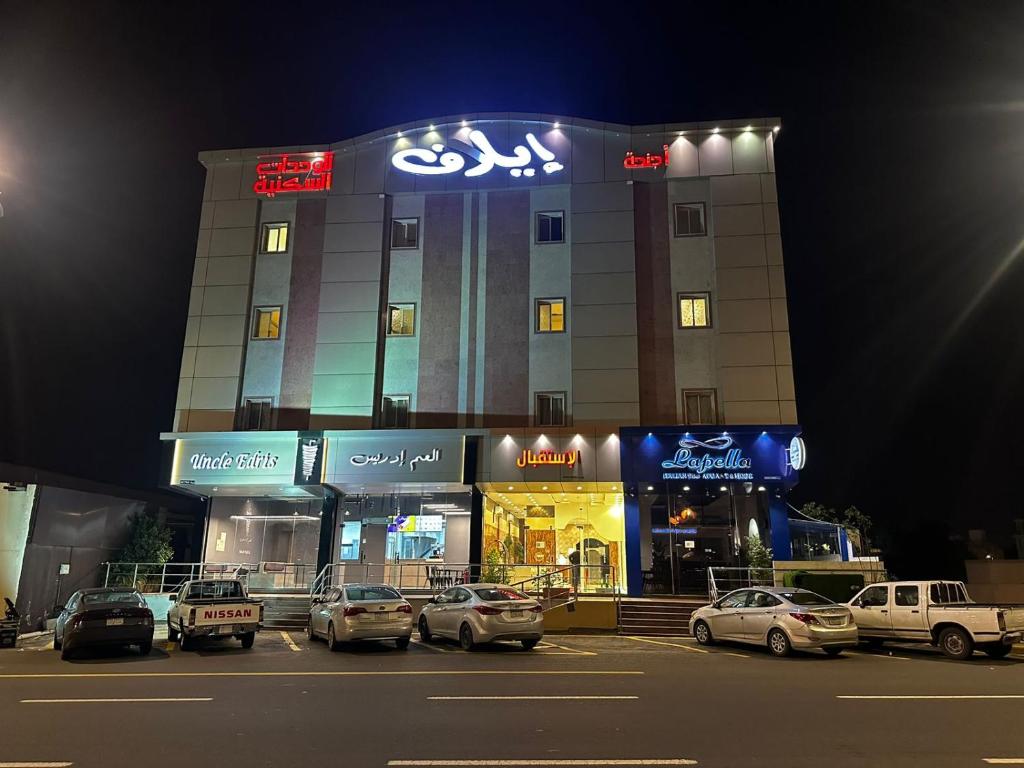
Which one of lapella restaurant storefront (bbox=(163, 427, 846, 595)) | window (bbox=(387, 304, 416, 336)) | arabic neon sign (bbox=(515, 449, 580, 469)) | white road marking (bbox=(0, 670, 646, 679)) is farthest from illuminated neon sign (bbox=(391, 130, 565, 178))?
white road marking (bbox=(0, 670, 646, 679))

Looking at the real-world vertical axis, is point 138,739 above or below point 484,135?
below

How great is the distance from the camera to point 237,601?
52.5ft

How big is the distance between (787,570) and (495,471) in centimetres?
952

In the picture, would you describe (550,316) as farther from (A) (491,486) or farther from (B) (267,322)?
(B) (267,322)

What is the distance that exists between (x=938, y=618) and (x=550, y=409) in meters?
13.0

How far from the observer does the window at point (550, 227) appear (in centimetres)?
2653

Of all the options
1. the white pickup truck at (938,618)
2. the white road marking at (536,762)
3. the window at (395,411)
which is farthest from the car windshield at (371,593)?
the white pickup truck at (938,618)

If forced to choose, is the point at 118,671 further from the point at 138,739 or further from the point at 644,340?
the point at 644,340

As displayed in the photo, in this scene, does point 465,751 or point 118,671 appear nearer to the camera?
point 465,751

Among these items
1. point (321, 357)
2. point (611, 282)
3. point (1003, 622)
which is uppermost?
point (611, 282)

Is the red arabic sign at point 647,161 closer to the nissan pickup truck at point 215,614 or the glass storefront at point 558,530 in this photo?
the glass storefront at point 558,530

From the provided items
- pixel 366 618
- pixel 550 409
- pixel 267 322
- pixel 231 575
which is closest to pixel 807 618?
pixel 366 618

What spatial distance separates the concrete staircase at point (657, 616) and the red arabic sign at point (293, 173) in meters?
19.0

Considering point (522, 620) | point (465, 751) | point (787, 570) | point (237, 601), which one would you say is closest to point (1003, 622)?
point (787, 570)
